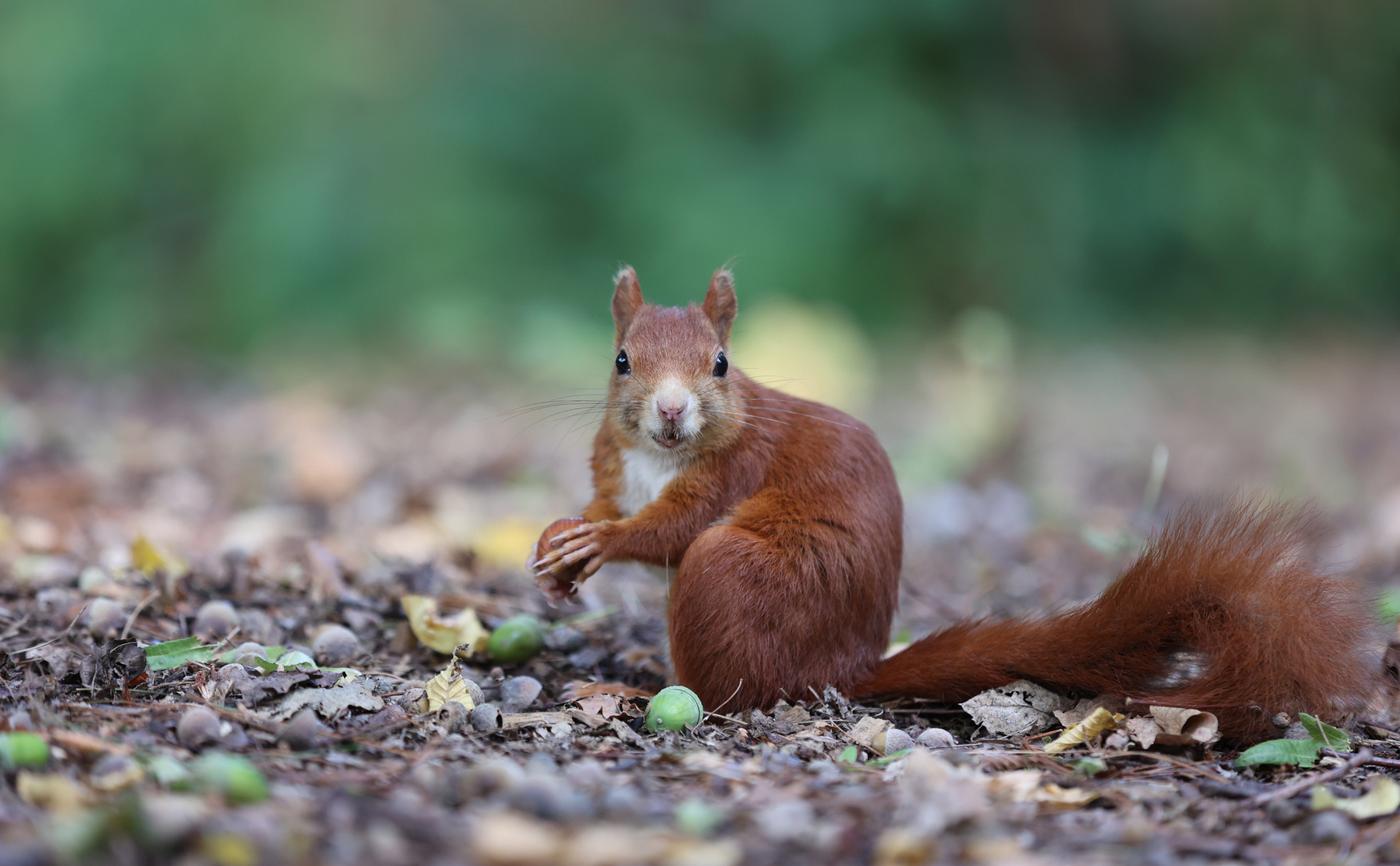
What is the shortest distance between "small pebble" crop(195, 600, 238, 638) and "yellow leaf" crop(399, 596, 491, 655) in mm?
331

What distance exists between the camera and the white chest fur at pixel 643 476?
7.32ft

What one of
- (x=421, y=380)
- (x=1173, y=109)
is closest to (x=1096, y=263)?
(x=1173, y=109)

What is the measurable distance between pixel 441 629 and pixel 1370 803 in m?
1.61

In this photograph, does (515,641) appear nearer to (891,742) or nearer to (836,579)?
(836,579)

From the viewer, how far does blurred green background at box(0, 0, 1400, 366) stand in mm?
6523

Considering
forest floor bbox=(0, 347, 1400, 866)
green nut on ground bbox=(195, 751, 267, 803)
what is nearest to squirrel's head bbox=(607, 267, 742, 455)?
forest floor bbox=(0, 347, 1400, 866)

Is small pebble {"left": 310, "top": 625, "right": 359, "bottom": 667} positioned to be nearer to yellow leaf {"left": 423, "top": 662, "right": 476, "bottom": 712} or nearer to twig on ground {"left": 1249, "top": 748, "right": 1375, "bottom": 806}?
yellow leaf {"left": 423, "top": 662, "right": 476, "bottom": 712}

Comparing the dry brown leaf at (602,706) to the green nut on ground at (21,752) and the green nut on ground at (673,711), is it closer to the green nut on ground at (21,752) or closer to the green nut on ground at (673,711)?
the green nut on ground at (673,711)

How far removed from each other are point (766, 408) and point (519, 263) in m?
4.80

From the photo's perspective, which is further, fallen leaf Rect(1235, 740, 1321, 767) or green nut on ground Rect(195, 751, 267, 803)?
fallen leaf Rect(1235, 740, 1321, 767)

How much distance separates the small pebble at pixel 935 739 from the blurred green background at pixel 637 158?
431 centimetres

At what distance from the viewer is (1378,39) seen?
7.22m

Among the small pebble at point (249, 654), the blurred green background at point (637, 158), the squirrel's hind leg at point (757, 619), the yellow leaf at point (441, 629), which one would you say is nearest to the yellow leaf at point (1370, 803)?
the squirrel's hind leg at point (757, 619)

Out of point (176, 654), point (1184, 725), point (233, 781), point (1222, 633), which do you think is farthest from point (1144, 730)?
point (176, 654)
